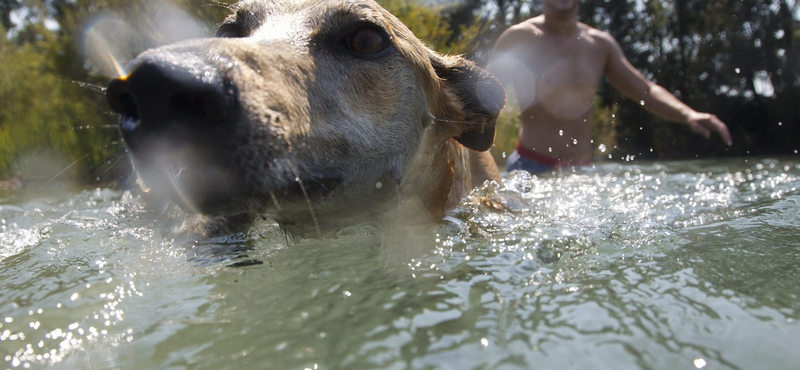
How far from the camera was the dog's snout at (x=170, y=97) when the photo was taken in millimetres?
1571

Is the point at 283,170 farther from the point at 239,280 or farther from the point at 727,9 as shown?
the point at 727,9

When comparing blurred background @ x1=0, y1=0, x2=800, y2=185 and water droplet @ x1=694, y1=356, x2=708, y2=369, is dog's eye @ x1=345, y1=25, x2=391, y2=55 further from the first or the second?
water droplet @ x1=694, y1=356, x2=708, y2=369

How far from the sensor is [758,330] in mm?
1465

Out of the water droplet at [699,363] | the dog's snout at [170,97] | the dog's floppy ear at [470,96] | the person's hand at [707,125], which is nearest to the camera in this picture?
the water droplet at [699,363]

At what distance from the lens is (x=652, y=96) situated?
5215 mm

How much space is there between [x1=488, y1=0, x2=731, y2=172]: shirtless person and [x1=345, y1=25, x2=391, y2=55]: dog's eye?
344cm

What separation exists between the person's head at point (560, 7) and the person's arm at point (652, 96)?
473mm

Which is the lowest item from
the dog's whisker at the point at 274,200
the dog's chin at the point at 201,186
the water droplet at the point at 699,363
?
the water droplet at the point at 699,363

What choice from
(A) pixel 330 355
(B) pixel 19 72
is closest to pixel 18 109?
(B) pixel 19 72

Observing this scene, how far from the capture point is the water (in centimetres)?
139

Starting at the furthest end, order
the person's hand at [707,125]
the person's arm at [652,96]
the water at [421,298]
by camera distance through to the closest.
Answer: the person's arm at [652,96] < the person's hand at [707,125] < the water at [421,298]

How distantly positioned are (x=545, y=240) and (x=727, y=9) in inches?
1011

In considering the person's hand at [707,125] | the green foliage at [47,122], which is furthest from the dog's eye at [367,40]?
the green foliage at [47,122]

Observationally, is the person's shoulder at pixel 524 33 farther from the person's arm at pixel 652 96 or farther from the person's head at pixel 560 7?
the person's arm at pixel 652 96
